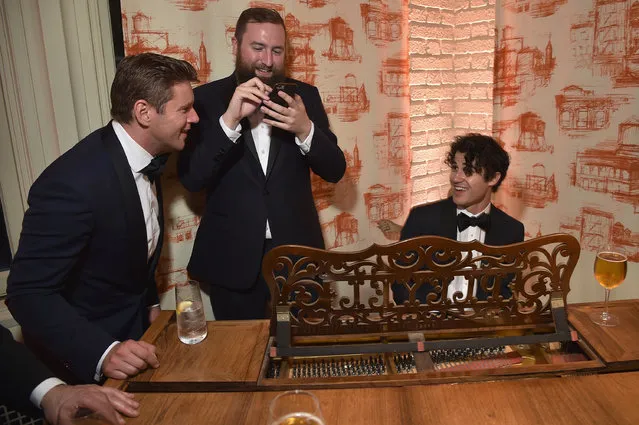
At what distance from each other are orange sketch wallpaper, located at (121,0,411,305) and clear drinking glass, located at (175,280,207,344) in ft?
3.01

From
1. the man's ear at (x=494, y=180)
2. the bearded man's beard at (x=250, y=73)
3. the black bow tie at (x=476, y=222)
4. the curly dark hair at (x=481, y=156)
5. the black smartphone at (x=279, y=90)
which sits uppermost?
the bearded man's beard at (x=250, y=73)

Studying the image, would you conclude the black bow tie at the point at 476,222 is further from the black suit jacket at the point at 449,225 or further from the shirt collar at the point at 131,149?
the shirt collar at the point at 131,149

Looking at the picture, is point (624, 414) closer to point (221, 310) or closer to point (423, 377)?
point (423, 377)

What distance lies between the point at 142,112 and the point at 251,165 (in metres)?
0.53

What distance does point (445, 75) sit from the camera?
3.17 metres

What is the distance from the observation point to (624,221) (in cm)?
246

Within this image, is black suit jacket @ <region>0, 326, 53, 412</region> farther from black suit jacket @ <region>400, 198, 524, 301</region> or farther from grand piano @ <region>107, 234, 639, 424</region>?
black suit jacket @ <region>400, 198, 524, 301</region>

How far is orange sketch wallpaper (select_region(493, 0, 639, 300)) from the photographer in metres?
2.37

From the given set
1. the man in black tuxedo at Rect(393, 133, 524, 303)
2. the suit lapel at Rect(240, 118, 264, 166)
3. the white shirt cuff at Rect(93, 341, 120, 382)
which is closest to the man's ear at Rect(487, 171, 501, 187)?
the man in black tuxedo at Rect(393, 133, 524, 303)

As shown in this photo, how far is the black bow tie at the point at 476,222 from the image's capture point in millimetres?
2166

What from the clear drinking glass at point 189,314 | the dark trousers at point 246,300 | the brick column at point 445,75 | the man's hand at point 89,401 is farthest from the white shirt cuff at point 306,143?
the brick column at point 445,75

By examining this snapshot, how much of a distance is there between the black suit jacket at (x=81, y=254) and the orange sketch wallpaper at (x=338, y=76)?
631 mm

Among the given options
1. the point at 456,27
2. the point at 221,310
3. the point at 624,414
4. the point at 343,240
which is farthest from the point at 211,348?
the point at 456,27

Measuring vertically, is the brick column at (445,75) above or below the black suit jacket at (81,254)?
above
